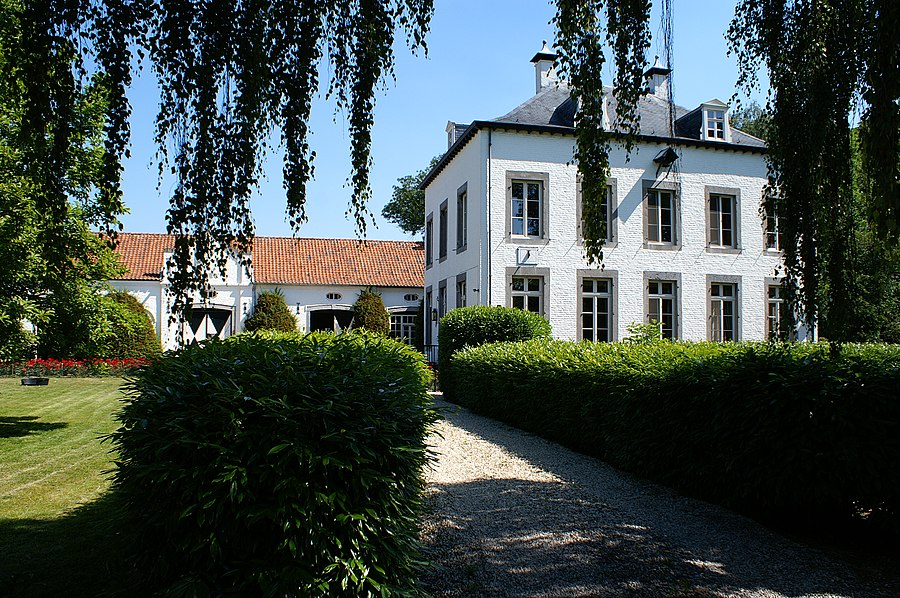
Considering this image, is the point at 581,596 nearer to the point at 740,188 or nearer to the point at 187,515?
the point at 187,515

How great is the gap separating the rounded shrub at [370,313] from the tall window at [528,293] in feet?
33.4

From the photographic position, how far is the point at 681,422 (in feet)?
18.1

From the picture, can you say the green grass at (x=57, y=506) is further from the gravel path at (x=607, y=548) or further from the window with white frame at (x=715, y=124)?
the window with white frame at (x=715, y=124)

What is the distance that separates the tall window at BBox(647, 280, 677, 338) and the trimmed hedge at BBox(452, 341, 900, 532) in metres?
11.8

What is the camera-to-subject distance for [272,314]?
25.8m

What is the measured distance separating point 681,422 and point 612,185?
13490 millimetres

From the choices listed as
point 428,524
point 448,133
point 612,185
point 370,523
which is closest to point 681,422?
point 428,524

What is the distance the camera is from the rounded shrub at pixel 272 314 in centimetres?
2545

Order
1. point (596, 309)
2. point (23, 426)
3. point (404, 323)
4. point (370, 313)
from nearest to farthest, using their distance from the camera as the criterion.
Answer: point (23, 426) → point (596, 309) → point (370, 313) → point (404, 323)

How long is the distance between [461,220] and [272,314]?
34.1 feet

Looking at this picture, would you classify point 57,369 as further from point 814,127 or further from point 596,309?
point 814,127

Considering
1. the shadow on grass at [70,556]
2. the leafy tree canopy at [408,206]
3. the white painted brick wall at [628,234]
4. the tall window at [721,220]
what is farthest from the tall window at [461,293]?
the leafy tree canopy at [408,206]

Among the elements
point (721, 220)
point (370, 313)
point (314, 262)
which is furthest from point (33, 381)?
point (721, 220)

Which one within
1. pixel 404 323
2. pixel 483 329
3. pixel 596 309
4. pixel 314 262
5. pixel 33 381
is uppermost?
pixel 314 262
